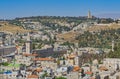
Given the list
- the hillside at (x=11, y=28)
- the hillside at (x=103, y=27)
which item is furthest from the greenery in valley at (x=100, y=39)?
the hillside at (x=11, y=28)

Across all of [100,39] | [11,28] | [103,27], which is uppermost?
[103,27]

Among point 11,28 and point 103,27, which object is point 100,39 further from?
point 11,28

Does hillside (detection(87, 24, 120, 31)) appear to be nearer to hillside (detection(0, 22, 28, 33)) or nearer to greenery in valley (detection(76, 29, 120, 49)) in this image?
greenery in valley (detection(76, 29, 120, 49))

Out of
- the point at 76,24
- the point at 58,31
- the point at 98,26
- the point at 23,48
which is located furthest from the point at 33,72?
the point at 76,24

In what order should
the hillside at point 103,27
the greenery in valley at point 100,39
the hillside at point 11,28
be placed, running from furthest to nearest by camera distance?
the hillside at point 11,28
the hillside at point 103,27
the greenery in valley at point 100,39

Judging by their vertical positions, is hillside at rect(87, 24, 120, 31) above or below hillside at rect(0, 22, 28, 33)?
above

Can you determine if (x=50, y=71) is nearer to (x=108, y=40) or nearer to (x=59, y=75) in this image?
(x=59, y=75)

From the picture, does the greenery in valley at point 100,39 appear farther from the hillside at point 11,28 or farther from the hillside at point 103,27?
the hillside at point 11,28

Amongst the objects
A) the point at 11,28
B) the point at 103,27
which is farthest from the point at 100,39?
the point at 11,28

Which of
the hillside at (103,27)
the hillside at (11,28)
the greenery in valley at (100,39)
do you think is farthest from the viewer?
the hillside at (11,28)

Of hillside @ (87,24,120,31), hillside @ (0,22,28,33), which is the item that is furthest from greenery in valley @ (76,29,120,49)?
hillside @ (0,22,28,33)

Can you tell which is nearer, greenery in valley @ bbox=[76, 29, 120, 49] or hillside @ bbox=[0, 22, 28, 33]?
greenery in valley @ bbox=[76, 29, 120, 49]
